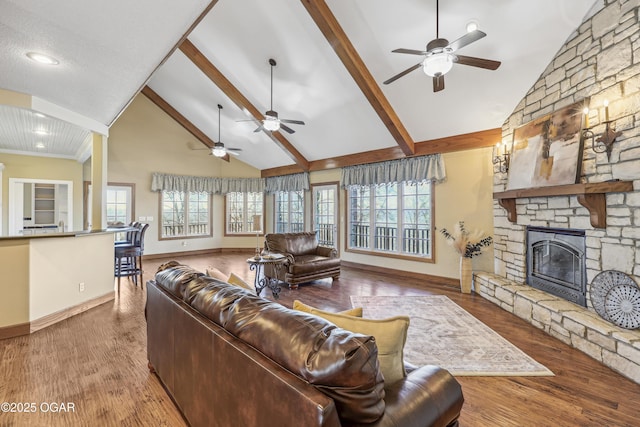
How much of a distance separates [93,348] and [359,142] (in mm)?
5409

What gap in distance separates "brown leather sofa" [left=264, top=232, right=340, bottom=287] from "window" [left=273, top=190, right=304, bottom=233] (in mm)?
2500

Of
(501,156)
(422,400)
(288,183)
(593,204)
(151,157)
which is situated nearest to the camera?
(422,400)

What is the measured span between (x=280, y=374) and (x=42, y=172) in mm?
8706

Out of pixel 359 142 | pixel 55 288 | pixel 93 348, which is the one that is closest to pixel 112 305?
pixel 55 288

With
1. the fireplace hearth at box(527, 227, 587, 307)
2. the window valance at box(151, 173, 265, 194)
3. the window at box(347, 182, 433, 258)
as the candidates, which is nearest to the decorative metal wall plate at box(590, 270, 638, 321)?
the fireplace hearth at box(527, 227, 587, 307)

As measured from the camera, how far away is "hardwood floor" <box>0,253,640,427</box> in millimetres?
1949

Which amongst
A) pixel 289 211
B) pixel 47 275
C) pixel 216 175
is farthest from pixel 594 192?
pixel 216 175

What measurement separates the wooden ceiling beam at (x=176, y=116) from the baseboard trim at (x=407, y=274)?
206 inches

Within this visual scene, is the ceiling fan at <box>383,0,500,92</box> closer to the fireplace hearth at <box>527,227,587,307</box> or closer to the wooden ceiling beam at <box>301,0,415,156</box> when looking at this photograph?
the wooden ceiling beam at <box>301,0,415,156</box>

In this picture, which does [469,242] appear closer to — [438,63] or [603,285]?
[603,285]

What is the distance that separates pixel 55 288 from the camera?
3.52 m

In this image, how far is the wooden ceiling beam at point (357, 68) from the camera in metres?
3.82

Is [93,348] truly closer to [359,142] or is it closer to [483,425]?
[483,425]

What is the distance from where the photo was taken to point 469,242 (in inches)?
197
